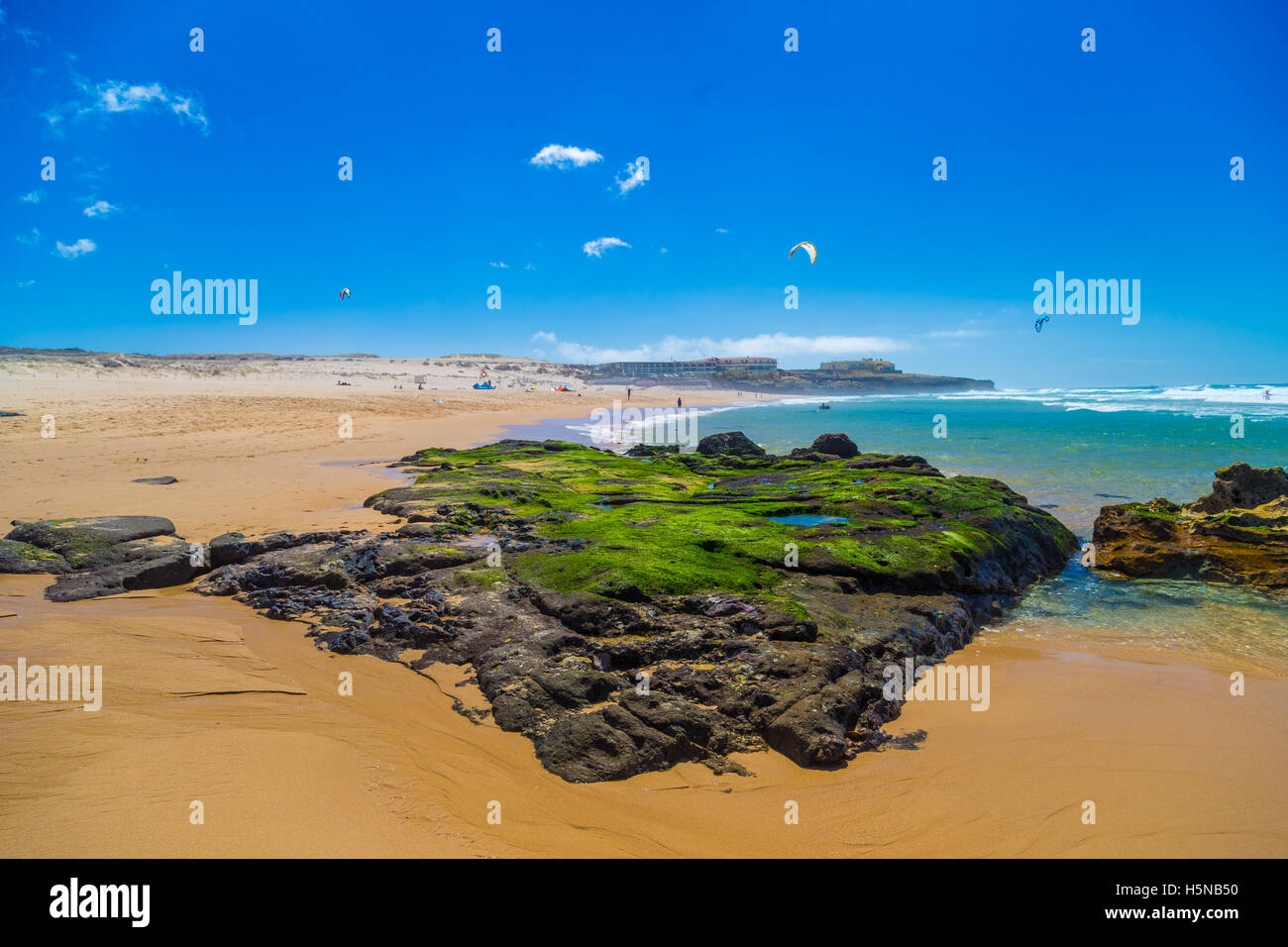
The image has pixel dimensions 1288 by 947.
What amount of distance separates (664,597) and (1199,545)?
10.7 meters

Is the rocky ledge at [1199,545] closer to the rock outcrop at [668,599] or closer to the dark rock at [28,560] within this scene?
the rock outcrop at [668,599]

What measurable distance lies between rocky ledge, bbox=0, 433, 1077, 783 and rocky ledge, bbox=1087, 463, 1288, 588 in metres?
0.93

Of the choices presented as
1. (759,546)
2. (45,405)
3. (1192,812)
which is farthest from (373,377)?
(1192,812)

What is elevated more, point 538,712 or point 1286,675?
point 538,712

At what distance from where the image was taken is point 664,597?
771 cm

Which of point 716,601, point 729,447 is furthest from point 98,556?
point 729,447

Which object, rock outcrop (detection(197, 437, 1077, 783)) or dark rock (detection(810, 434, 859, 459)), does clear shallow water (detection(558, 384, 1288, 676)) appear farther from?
dark rock (detection(810, 434, 859, 459))

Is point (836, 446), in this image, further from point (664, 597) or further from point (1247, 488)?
point (664, 597)

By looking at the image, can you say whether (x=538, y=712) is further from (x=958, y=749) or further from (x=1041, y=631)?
(x=1041, y=631)

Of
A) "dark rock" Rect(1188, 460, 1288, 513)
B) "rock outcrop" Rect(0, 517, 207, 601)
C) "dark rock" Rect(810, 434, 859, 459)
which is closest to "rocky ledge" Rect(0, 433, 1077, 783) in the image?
"rock outcrop" Rect(0, 517, 207, 601)

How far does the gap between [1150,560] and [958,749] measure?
351 inches

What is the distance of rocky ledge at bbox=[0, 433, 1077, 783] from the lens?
18.3 feet
